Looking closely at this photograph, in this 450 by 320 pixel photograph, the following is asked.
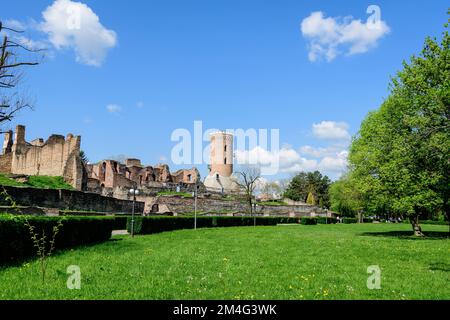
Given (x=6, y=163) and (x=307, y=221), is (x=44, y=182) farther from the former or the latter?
(x=307, y=221)

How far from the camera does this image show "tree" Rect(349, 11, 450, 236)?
18.4 m

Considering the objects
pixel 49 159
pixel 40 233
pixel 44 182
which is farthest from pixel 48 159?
pixel 40 233

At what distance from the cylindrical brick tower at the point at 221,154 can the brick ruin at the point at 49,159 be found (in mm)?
48414

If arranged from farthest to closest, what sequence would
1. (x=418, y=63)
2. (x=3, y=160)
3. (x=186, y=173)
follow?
(x=186, y=173)
(x=3, y=160)
(x=418, y=63)

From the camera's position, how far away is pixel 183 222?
33.8m

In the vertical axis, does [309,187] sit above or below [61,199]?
above

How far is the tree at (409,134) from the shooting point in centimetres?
1839

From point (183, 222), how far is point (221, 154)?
61.3 meters

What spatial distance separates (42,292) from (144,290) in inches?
73.0

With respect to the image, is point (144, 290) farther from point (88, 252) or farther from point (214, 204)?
point (214, 204)
